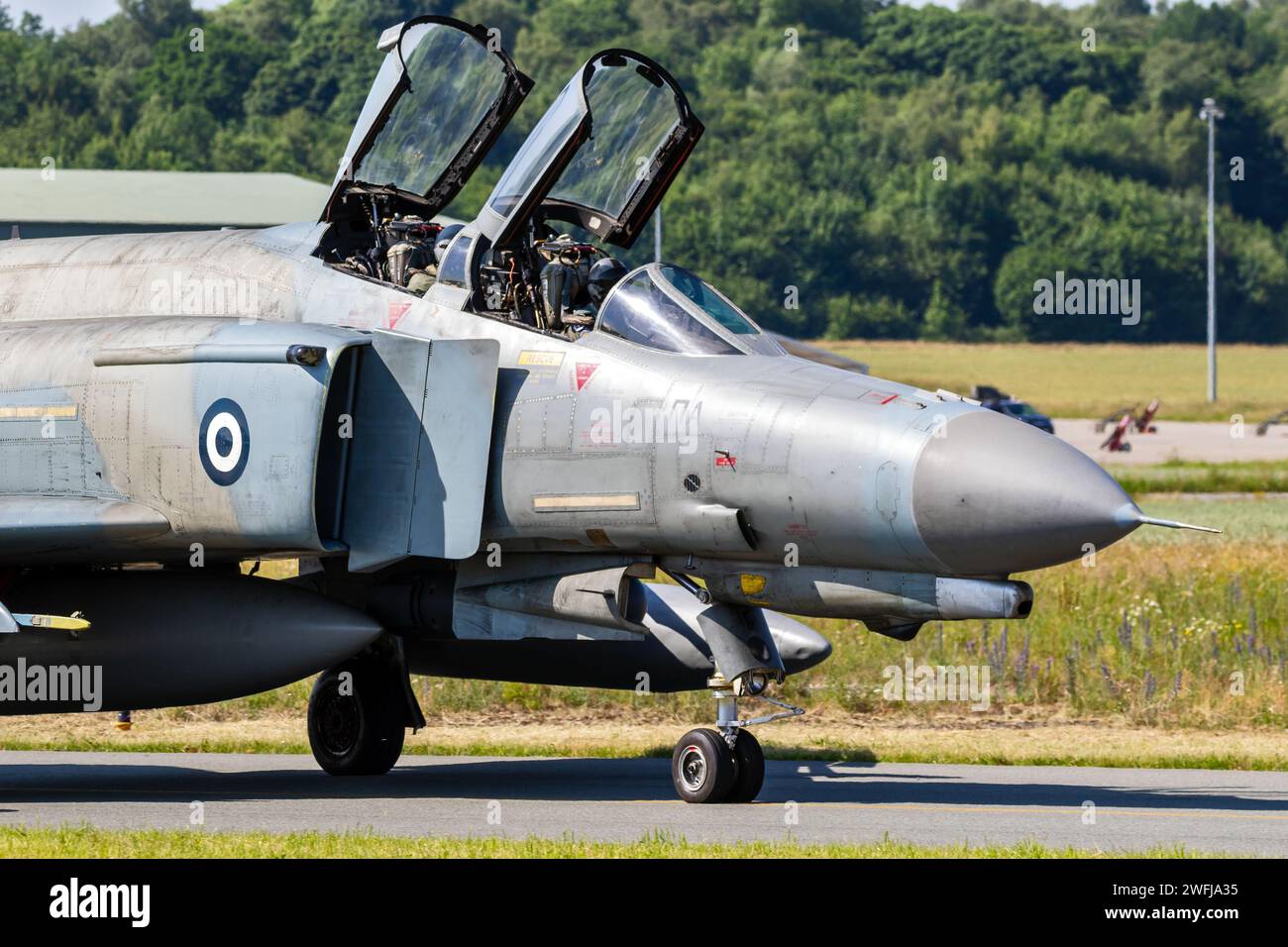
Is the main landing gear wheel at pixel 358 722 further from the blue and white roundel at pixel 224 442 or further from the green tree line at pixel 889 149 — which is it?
the green tree line at pixel 889 149

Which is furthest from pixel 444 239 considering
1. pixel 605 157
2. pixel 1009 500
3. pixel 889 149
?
pixel 889 149

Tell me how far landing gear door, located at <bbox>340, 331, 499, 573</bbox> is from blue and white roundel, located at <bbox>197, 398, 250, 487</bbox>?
656mm

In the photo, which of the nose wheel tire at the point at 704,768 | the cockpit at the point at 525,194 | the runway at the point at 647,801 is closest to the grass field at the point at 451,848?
the runway at the point at 647,801

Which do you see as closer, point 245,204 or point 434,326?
point 434,326

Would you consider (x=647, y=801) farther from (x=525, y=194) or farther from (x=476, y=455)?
(x=525, y=194)

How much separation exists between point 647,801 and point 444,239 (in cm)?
377

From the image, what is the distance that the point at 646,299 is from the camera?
1171 cm

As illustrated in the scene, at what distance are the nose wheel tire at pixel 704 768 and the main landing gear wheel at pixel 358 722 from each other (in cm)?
320

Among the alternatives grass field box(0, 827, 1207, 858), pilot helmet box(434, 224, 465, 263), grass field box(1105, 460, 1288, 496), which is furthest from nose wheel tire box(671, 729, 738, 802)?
grass field box(1105, 460, 1288, 496)

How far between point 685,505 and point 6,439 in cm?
458

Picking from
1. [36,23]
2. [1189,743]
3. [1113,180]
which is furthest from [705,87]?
[1189,743]

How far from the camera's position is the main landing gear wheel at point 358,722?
14.2m

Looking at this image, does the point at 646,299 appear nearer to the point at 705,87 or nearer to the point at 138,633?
the point at 138,633

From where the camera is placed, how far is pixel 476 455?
1169 cm
